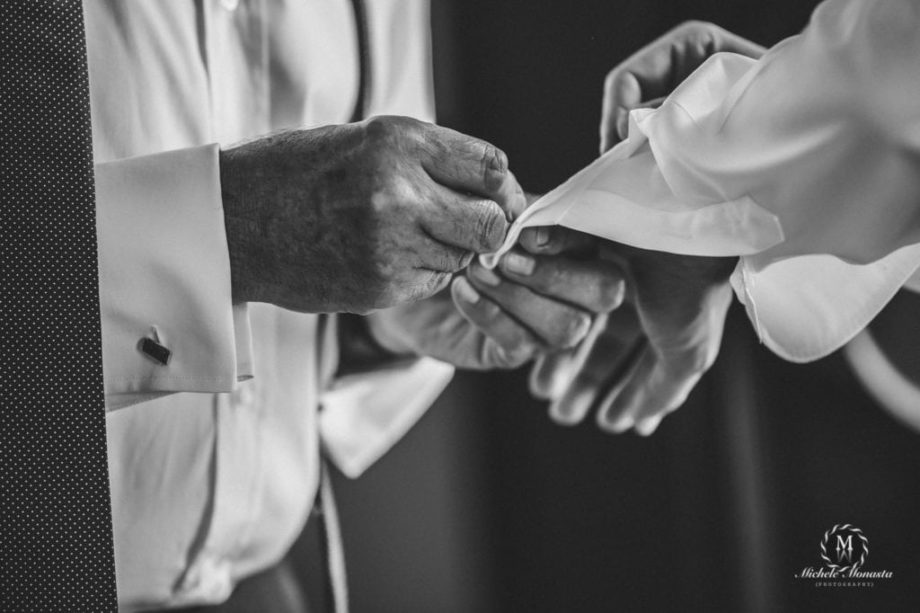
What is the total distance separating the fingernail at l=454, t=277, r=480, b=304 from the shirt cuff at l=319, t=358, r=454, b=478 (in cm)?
13

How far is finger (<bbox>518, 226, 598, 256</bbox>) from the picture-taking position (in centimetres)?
61

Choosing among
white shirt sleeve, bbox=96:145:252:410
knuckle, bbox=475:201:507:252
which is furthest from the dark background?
white shirt sleeve, bbox=96:145:252:410

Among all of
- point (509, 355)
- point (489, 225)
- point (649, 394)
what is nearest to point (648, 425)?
point (649, 394)

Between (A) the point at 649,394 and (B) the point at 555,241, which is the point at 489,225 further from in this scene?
(A) the point at 649,394

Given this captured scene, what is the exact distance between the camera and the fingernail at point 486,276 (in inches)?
25.8

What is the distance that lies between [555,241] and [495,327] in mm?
116

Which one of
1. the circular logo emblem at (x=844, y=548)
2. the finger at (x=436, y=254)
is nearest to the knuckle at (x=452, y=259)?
the finger at (x=436, y=254)

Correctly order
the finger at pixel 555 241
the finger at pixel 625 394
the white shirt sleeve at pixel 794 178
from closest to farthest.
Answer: the white shirt sleeve at pixel 794 178 < the finger at pixel 555 241 < the finger at pixel 625 394

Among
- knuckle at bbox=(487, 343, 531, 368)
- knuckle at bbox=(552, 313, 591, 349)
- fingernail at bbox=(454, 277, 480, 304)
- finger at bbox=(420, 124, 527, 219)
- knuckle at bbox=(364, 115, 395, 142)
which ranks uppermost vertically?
knuckle at bbox=(364, 115, 395, 142)

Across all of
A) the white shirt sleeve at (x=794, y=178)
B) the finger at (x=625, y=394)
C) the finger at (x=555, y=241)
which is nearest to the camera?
the white shirt sleeve at (x=794, y=178)

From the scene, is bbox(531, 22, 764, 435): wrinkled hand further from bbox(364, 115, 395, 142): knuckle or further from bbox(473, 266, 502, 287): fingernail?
bbox(364, 115, 395, 142): knuckle

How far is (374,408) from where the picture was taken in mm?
848

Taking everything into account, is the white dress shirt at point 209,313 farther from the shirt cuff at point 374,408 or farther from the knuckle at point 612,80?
the knuckle at point 612,80

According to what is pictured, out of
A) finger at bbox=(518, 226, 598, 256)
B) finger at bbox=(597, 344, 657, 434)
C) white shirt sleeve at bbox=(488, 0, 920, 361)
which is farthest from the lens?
finger at bbox=(597, 344, 657, 434)
